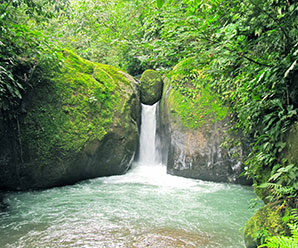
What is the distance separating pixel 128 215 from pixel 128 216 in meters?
0.05

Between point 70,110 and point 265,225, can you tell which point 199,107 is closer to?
point 70,110

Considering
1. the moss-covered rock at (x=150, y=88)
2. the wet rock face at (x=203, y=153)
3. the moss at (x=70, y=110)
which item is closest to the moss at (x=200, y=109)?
the wet rock face at (x=203, y=153)

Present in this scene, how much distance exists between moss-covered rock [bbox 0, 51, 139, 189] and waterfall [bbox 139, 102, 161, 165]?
143cm

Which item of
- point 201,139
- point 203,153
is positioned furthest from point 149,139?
point 203,153

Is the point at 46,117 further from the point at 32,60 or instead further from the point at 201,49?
the point at 201,49

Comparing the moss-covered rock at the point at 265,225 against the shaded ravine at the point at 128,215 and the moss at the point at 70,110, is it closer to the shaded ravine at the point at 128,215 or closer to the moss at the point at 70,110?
the shaded ravine at the point at 128,215

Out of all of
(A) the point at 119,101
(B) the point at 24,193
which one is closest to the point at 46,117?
(B) the point at 24,193

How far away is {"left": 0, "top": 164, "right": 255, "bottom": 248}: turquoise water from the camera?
331 centimetres

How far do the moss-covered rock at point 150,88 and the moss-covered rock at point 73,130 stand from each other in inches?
67.7

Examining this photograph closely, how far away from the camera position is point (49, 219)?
160 inches

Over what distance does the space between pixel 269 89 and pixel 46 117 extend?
507 cm

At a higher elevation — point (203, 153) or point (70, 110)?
point (70, 110)

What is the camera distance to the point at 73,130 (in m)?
6.38

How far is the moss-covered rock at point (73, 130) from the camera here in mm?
5758
